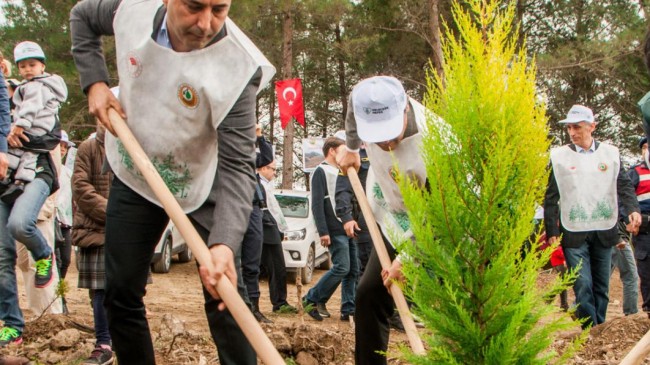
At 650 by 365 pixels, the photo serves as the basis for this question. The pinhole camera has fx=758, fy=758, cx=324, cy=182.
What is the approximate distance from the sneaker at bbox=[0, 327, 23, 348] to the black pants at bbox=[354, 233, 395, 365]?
2.37 m

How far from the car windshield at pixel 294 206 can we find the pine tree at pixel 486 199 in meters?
11.3

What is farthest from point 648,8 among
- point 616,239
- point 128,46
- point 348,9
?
point 128,46

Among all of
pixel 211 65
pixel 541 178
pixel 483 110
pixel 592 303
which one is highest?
pixel 211 65

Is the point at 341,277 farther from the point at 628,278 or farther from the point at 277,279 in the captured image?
the point at 628,278

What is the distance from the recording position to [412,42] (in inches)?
1008

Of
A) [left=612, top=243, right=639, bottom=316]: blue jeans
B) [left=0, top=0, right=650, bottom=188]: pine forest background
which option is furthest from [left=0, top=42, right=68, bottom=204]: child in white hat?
[left=0, top=0, right=650, bottom=188]: pine forest background

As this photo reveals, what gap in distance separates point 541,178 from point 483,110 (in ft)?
0.98

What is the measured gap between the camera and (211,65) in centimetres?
296

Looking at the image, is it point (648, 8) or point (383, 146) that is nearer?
point (383, 146)

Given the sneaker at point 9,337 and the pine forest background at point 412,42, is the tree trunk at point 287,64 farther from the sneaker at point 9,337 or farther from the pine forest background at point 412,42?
the sneaker at point 9,337

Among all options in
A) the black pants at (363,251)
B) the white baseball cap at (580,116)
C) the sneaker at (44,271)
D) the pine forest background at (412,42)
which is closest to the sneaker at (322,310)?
the black pants at (363,251)

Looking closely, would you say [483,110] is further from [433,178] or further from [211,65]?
[211,65]

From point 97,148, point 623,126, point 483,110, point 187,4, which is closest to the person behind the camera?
point 483,110

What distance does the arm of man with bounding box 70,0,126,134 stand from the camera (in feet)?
10.9
